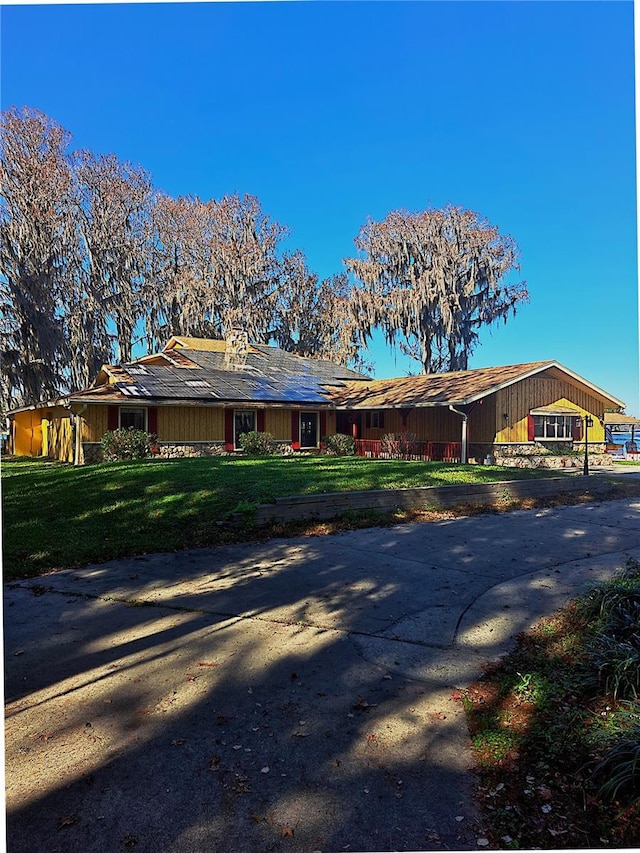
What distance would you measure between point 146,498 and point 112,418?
388 inches

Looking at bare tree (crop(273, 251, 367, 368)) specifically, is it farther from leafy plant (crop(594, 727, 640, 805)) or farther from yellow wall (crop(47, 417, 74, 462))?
leafy plant (crop(594, 727, 640, 805))

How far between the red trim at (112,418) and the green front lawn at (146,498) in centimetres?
403

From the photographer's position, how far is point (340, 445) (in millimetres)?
21562

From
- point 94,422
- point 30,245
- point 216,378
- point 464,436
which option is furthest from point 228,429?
point 30,245

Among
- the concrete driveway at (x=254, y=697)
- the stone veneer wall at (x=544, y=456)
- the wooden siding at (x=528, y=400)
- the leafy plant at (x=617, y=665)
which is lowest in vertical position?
the concrete driveway at (x=254, y=697)

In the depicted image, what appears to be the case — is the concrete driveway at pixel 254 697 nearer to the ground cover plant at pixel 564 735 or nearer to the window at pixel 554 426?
the ground cover plant at pixel 564 735

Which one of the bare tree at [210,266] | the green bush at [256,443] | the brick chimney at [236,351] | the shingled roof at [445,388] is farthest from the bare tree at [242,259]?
the green bush at [256,443]

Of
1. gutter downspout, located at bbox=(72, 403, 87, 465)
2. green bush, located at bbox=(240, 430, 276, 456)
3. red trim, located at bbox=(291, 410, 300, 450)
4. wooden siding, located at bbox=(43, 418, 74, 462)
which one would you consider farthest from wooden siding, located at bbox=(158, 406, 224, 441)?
wooden siding, located at bbox=(43, 418, 74, 462)

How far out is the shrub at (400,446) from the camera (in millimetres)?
20109

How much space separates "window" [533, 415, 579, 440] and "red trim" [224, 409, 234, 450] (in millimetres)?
11705

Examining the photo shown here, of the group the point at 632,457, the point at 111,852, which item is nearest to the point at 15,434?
the point at 111,852

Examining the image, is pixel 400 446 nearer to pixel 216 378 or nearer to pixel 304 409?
pixel 304 409

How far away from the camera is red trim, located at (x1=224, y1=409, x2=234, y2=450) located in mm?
20062

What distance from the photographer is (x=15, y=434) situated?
2531 cm
